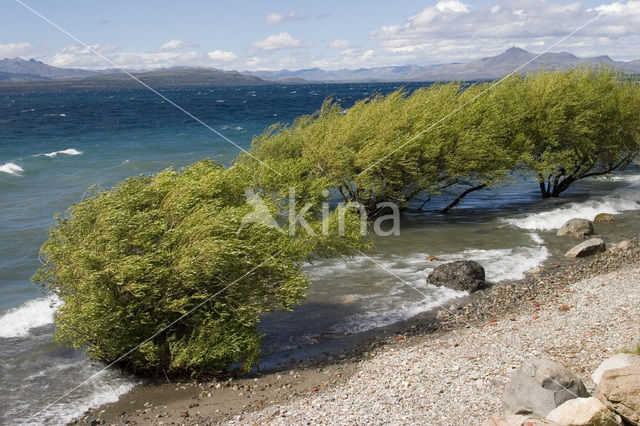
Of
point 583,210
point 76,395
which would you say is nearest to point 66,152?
point 583,210

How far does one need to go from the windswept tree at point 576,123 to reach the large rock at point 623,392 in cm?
3045

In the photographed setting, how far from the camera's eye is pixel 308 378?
57.7 feet

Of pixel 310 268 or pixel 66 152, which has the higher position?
pixel 66 152

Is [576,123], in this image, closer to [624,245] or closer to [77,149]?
[624,245]

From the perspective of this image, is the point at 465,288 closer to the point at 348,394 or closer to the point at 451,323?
the point at 451,323

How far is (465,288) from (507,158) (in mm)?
16970

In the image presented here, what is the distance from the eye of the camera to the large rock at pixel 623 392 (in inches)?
444

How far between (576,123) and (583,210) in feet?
21.7

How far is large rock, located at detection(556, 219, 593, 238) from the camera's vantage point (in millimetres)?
33375

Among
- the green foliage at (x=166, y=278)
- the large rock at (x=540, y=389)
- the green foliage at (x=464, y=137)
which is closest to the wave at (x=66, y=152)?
the green foliage at (x=464, y=137)

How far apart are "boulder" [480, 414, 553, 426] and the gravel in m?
1.80

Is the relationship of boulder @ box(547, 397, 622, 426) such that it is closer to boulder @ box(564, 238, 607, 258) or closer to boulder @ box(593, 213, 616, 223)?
boulder @ box(564, 238, 607, 258)

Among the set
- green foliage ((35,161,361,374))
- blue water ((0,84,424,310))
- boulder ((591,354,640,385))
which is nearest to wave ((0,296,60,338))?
blue water ((0,84,424,310))

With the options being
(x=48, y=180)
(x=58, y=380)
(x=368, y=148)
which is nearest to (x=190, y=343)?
(x=58, y=380)
